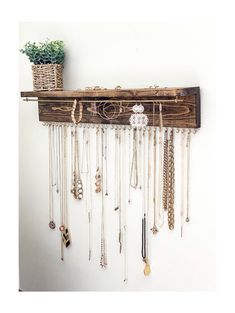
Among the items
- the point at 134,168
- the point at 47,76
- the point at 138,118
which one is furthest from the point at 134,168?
the point at 47,76

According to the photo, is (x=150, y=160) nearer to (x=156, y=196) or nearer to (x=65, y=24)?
(x=156, y=196)

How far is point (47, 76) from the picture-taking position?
2160 millimetres

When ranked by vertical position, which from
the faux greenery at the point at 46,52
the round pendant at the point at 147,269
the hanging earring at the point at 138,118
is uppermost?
the faux greenery at the point at 46,52

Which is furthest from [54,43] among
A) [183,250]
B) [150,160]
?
[183,250]

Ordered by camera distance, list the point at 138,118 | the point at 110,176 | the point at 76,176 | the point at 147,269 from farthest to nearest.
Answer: the point at 76,176, the point at 110,176, the point at 147,269, the point at 138,118

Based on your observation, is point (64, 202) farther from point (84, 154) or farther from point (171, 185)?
point (171, 185)

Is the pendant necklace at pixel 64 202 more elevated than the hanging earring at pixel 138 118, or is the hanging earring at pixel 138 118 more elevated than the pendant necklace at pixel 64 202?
the hanging earring at pixel 138 118

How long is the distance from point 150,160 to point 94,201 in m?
0.39

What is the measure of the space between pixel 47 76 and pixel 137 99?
46 cm

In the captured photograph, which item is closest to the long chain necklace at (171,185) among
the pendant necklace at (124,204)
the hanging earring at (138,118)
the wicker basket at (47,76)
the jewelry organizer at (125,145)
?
the jewelry organizer at (125,145)

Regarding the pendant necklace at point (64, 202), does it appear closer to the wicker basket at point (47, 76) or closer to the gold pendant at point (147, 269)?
the wicker basket at point (47, 76)

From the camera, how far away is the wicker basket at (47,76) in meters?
2.15

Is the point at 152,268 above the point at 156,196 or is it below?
below

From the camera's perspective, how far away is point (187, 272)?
1964 mm
